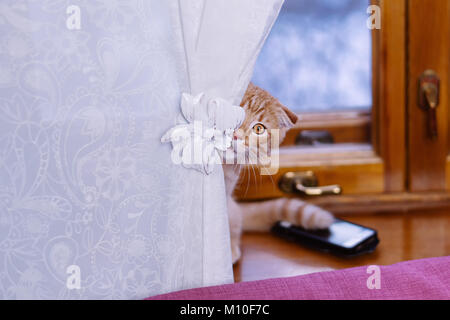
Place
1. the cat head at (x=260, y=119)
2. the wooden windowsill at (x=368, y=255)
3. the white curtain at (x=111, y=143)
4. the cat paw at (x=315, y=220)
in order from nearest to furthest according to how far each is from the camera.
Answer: the white curtain at (x=111, y=143) → the cat head at (x=260, y=119) → the wooden windowsill at (x=368, y=255) → the cat paw at (x=315, y=220)

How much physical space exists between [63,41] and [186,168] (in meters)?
0.28

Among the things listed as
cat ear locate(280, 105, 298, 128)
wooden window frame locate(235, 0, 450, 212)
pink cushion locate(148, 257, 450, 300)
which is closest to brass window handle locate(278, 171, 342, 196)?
wooden window frame locate(235, 0, 450, 212)

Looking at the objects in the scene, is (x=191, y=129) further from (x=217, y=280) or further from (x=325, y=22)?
(x=325, y=22)

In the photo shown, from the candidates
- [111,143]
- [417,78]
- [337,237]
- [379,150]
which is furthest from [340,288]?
[417,78]

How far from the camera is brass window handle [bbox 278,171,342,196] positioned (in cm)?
108

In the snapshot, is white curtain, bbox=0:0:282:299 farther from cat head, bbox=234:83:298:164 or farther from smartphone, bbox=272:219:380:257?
smartphone, bbox=272:219:380:257

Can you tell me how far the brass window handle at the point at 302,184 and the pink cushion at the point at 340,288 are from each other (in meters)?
0.41

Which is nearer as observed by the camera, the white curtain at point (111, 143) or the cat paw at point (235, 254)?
the white curtain at point (111, 143)

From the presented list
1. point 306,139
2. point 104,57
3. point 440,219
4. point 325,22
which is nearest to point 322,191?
point 306,139

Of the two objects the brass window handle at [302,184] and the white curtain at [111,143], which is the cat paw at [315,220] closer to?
the brass window handle at [302,184]

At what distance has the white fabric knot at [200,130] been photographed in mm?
649

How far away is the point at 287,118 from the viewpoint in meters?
0.80

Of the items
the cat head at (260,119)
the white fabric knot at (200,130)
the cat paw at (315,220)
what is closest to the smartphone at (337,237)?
the cat paw at (315,220)

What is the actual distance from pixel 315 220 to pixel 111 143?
1.75 feet
